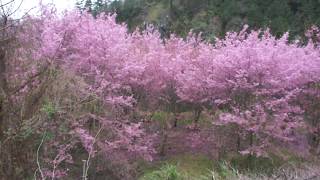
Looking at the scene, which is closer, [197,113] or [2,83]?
[2,83]

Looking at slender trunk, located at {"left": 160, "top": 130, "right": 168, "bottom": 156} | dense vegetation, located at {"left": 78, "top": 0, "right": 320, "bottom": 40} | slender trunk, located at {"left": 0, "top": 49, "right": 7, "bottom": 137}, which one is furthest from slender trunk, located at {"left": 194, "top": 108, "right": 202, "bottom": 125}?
slender trunk, located at {"left": 0, "top": 49, "right": 7, "bottom": 137}

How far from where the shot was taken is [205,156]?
2144 centimetres

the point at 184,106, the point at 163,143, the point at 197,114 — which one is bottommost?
the point at 163,143

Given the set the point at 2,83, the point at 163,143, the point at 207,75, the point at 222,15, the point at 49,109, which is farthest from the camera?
the point at 222,15

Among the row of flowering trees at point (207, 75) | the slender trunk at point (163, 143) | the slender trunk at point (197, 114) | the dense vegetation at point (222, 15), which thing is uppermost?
the dense vegetation at point (222, 15)

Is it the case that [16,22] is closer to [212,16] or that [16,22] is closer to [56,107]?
[56,107]

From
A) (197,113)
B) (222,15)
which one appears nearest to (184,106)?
(197,113)

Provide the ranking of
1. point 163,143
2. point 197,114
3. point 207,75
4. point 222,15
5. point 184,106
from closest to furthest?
point 207,75 < point 163,143 < point 197,114 < point 184,106 < point 222,15

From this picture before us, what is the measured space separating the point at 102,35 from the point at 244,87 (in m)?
5.79

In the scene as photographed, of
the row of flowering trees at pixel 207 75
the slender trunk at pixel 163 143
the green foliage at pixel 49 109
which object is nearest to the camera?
the green foliage at pixel 49 109

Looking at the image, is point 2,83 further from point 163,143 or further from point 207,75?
point 163,143

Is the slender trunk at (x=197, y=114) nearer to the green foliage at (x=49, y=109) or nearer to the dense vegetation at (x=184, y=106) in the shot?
the dense vegetation at (x=184, y=106)

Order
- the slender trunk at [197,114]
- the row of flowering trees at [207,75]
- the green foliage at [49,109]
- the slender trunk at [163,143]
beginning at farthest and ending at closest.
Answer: the slender trunk at [197,114] → the slender trunk at [163,143] → the row of flowering trees at [207,75] → the green foliage at [49,109]

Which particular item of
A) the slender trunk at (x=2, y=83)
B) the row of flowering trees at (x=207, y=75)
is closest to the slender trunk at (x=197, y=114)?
the row of flowering trees at (x=207, y=75)
